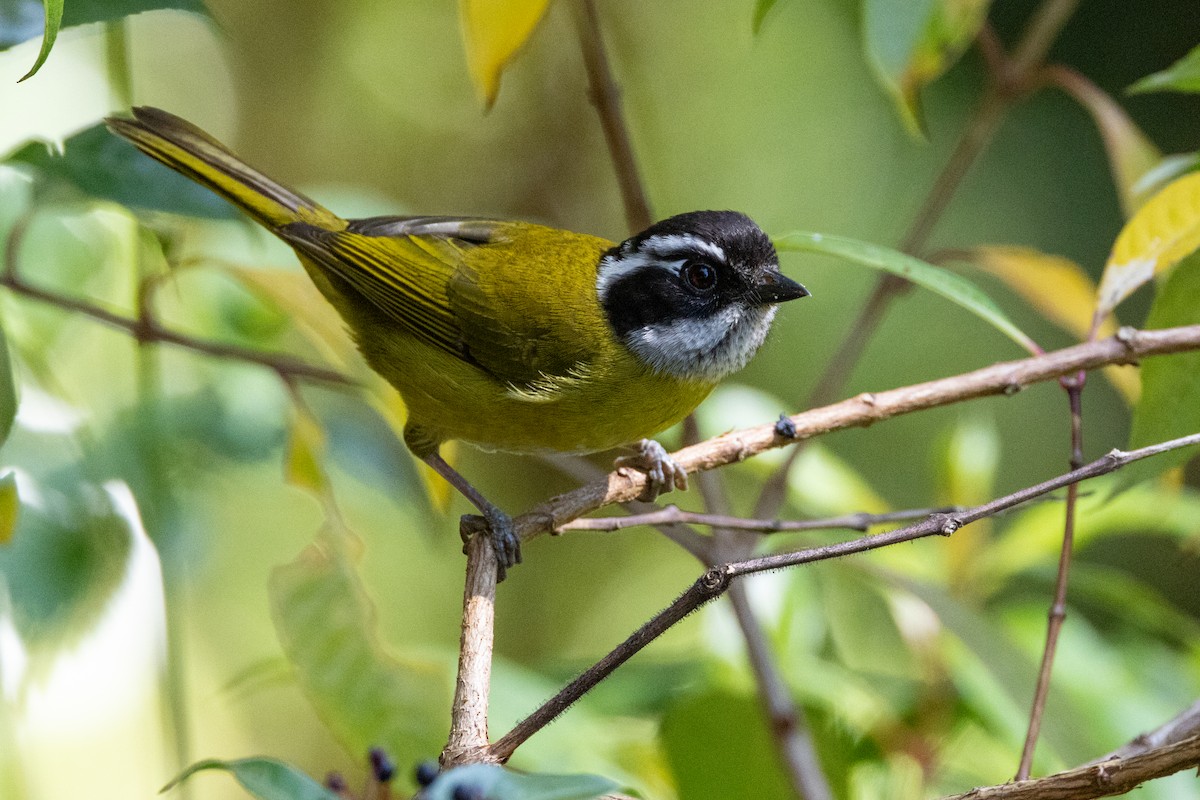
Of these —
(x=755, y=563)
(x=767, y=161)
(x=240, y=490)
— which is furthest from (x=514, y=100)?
(x=755, y=563)

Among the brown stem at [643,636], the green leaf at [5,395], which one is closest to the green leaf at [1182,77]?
the brown stem at [643,636]

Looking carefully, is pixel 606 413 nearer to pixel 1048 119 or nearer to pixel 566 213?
pixel 566 213

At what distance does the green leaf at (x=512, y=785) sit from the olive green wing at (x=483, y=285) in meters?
1.65

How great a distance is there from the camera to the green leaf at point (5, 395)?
5.30 ft

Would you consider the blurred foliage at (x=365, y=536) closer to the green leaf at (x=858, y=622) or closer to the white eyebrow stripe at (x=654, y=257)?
the green leaf at (x=858, y=622)

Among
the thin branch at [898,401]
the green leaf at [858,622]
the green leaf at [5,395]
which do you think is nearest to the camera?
the green leaf at [5,395]

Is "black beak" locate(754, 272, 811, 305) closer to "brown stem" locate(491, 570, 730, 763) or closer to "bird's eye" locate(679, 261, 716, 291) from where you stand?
→ "bird's eye" locate(679, 261, 716, 291)

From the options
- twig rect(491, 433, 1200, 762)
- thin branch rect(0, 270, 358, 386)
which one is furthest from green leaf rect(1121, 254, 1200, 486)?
thin branch rect(0, 270, 358, 386)

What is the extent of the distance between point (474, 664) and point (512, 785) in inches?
20.7

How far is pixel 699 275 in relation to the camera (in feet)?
8.96

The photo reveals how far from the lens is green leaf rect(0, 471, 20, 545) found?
1.81 metres

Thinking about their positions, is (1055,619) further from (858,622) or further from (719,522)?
(858,622)

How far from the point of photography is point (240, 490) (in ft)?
18.2

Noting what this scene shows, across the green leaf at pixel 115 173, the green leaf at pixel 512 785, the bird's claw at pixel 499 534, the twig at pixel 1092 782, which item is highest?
the green leaf at pixel 115 173
